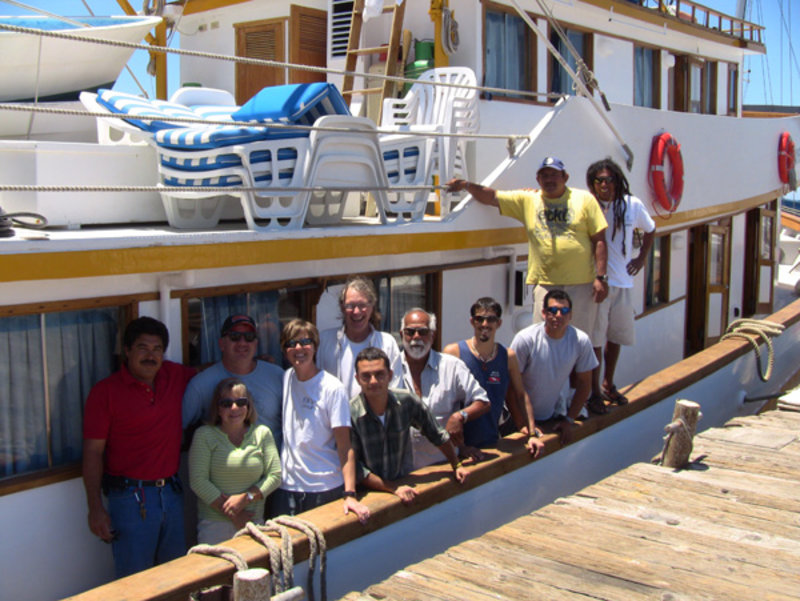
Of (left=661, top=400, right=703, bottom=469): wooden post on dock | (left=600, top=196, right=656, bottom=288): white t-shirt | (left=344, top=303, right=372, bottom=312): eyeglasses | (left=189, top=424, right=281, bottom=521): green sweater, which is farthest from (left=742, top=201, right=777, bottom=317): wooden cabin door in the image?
(left=189, top=424, right=281, bottom=521): green sweater

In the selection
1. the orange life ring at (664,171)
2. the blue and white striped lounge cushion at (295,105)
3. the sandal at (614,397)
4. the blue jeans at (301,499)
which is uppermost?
the blue and white striped lounge cushion at (295,105)

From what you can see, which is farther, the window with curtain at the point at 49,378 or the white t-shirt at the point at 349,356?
the white t-shirt at the point at 349,356

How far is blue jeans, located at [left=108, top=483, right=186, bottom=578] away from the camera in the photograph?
148 inches

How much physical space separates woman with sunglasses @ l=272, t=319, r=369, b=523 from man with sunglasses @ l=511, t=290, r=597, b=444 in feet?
4.22

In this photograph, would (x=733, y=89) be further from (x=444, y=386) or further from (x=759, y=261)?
(x=444, y=386)

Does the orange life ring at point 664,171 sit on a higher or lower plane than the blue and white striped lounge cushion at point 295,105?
lower

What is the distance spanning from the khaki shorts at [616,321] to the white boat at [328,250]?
482 millimetres

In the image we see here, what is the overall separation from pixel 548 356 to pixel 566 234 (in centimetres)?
88

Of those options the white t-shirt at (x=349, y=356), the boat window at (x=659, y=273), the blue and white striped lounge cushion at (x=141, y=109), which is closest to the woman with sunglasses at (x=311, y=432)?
the white t-shirt at (x=349, y=356)

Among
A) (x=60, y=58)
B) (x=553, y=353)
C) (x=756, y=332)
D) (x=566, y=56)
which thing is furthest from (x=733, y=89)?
(x=60, y=58)

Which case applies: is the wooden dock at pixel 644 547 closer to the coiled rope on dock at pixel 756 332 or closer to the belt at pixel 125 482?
the belt at pixel 125 482

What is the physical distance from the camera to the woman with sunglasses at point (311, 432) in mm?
3783

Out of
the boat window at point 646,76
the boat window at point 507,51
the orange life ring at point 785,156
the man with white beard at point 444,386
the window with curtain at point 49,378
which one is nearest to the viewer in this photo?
the window with curtain at point 49,378

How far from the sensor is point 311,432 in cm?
382
